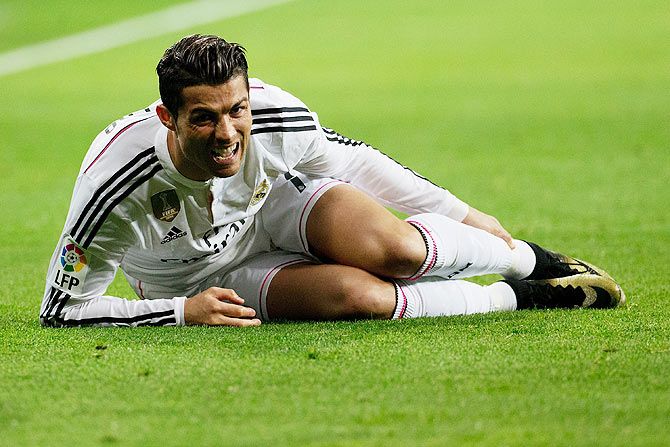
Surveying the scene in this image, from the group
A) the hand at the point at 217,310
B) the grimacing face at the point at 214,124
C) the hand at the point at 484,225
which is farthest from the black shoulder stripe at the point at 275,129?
the hand at the point at 484,225

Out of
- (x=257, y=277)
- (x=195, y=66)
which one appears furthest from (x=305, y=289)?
(x=195, y=66)

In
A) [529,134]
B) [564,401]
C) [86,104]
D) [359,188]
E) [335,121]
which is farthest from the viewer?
[86,104]

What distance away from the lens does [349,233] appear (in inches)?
209

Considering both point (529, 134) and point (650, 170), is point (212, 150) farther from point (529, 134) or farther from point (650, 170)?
point (529, 134)

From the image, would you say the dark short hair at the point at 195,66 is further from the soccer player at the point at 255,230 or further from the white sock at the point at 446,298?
the white sock at the point at 446,298

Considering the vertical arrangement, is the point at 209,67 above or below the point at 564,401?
above

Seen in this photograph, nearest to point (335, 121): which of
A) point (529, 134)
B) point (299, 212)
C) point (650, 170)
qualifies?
point (529, 134)

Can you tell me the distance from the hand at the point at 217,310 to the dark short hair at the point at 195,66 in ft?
2.70

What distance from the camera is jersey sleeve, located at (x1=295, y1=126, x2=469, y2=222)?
5520 mm

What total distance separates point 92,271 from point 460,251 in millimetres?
1524

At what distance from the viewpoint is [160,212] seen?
5051mm

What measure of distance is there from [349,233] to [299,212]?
0.26 metres

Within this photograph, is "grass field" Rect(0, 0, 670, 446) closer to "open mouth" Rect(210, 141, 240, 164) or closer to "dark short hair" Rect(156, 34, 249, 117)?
"open mouth" Rect(210, 141, 240, 164)

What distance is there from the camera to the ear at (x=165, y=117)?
4820 millimetres
